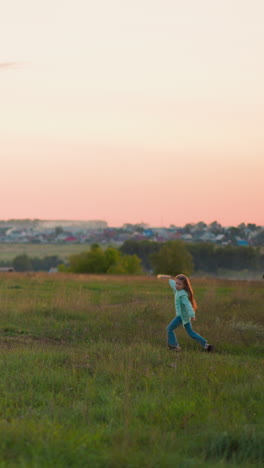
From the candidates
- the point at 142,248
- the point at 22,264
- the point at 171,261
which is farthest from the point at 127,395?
the point at 142,248

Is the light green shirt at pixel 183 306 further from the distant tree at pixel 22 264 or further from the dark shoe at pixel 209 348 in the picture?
the distant tree at pixel 22 264

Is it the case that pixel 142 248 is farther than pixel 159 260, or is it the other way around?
pixel 142 248

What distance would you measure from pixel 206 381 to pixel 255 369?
4.89 feet

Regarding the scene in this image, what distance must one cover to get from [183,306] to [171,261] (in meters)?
71.5

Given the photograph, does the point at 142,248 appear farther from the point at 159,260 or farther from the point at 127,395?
the point at 127,395

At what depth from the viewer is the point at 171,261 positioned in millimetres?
85062

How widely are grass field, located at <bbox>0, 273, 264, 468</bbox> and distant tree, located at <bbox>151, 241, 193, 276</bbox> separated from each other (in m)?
67.4

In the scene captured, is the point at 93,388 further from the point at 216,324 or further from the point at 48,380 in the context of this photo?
the point at 216,324

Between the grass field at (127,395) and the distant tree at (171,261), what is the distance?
221 ft

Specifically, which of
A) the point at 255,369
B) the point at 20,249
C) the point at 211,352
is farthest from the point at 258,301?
the point at 20,249

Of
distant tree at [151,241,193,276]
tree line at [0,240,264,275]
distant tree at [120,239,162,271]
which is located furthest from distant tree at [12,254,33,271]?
distant tree at [151,241,193,276]

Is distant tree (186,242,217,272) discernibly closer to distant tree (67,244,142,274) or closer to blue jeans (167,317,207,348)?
distant tree (67,244,142,274)

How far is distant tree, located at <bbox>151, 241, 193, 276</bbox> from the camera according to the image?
84938 millimetres

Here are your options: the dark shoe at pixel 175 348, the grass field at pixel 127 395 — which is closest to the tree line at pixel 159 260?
the grass field at pixel 127 395
